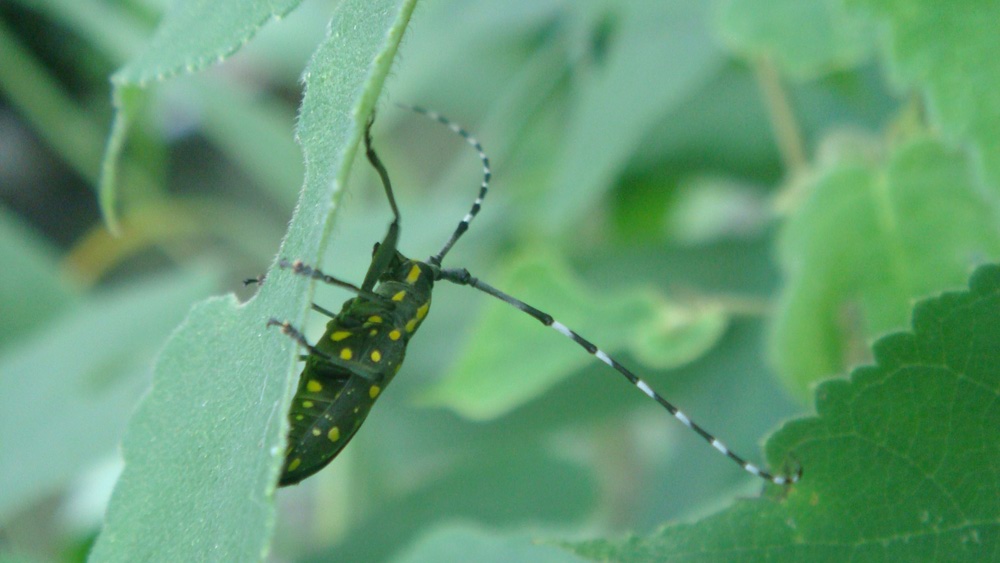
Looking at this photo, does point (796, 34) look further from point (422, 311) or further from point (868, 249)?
point (422, 311)

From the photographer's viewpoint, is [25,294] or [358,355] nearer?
[358,355]

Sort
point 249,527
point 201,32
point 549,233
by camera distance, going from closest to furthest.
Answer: point 249,527, point 201,32, point 549,233

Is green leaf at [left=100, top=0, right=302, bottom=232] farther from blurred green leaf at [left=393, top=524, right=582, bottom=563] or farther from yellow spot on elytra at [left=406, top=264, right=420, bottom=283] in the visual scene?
blurred green leaf at [left=393, top=524, right=582, bottom=563]

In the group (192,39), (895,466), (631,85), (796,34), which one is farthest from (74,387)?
(895,466)

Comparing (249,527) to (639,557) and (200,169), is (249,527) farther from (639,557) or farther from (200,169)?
(200,169)

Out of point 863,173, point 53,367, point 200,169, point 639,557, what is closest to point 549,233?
point 863,173

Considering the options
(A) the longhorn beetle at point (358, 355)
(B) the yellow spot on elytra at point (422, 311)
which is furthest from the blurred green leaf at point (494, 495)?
(B) the yellow spot on elytra at point (422, 311)
